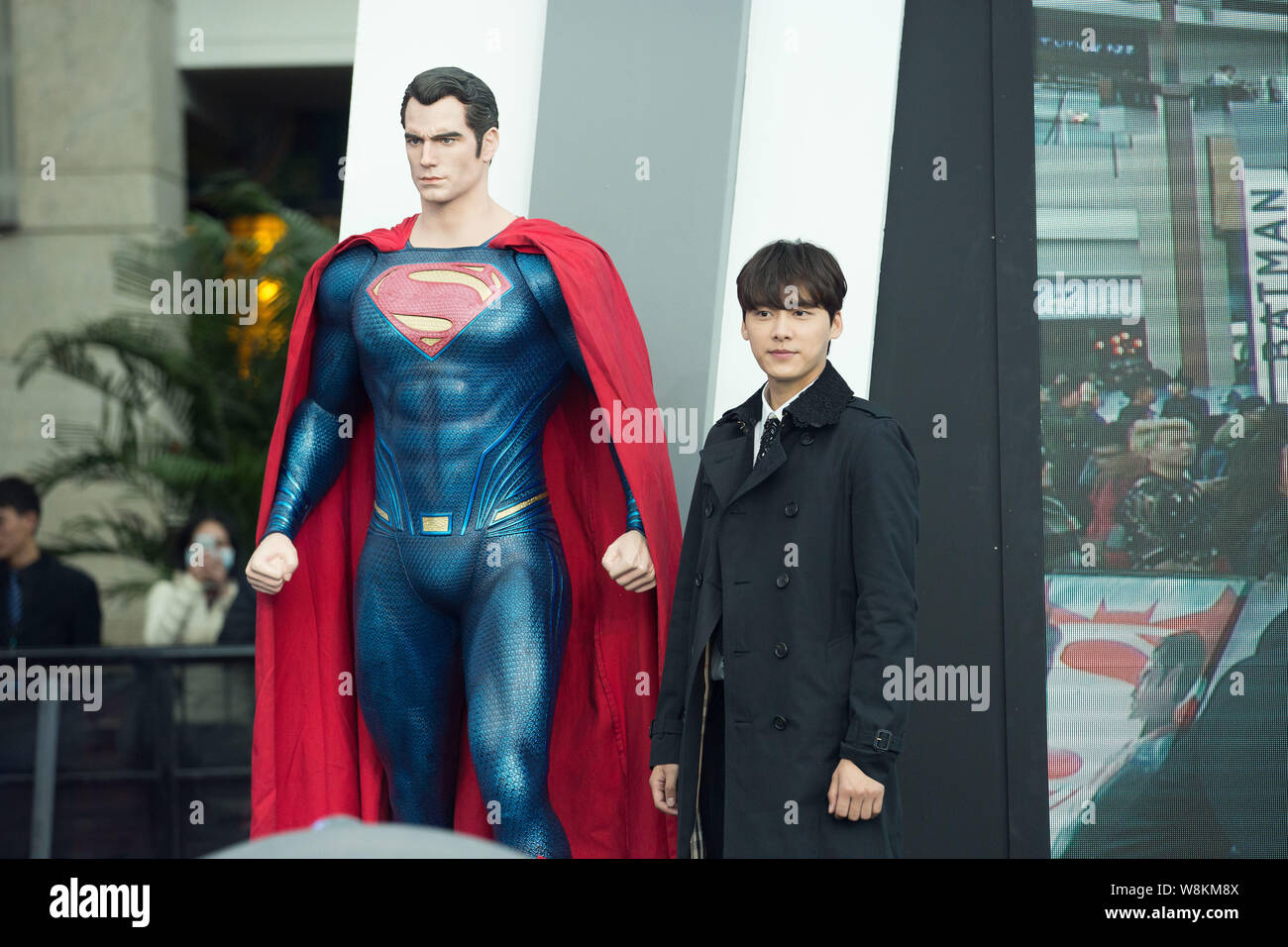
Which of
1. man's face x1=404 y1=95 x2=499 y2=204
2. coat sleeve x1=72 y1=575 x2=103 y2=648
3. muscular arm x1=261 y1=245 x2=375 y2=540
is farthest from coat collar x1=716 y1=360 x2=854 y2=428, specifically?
coat sleeve x1=72 y1=575 x2=103 y2=648

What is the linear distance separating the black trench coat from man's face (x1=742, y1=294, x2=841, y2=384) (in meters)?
0.06

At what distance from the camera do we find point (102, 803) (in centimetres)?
455

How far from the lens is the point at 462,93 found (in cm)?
289

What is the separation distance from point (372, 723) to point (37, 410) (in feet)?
21.4

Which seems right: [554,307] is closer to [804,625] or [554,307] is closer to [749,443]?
[749,443]

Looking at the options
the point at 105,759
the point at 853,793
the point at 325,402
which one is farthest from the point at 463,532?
the point at 105,759

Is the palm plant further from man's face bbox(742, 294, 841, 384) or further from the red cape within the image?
man's face bbox(742, 294, 841, 384)

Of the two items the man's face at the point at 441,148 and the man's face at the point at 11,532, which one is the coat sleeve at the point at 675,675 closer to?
the man's face at the point at 441,148

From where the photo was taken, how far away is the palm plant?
7082mm

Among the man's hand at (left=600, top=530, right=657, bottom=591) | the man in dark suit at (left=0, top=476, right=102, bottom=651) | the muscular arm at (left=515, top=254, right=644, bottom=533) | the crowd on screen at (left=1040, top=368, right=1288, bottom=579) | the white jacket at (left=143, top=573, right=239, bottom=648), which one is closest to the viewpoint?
the man's hand at (left=600, top=530, right=657, bottom=591)

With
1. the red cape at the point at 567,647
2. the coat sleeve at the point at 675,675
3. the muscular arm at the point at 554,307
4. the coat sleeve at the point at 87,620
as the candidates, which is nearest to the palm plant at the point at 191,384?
the coat sleeve at the point at 87,620

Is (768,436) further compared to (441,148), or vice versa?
(441,148)

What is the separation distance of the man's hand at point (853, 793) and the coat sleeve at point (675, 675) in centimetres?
43

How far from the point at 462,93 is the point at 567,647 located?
1.39 metres
